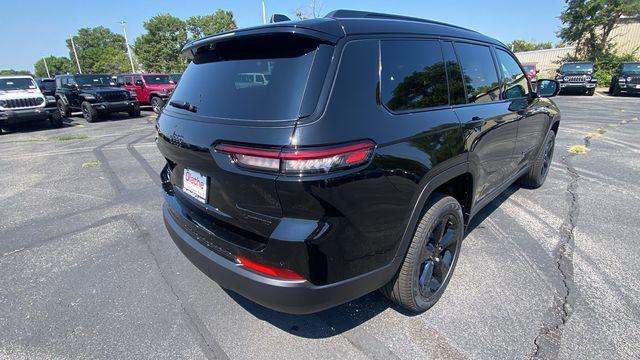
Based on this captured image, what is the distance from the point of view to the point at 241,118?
71.1 inches

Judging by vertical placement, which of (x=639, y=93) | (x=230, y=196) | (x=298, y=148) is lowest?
(x=639, y=93)

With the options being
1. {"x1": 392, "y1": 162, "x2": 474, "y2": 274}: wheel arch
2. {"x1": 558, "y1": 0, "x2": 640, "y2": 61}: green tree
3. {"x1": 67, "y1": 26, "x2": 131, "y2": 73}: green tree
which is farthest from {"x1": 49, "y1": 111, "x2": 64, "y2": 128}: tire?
{"x1": 67, "y1": 26, "x2": 131, "y2": 73}: green tree

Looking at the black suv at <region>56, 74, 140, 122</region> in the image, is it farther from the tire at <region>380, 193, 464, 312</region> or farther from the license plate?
the tire at <region>380, 193, 464, 312</region>

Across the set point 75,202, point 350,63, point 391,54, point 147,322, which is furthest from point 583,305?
point 75,202

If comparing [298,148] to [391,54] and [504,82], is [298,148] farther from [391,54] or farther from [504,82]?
[504,82]

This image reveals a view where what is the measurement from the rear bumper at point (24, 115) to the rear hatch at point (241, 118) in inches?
468

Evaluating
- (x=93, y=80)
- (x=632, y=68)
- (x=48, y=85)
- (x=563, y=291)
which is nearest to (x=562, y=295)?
(x=563, y=291)

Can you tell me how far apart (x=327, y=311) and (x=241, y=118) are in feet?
4.97

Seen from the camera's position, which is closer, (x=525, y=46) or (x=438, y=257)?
(x=438, y=257)

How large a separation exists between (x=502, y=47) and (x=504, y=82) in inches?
19.3

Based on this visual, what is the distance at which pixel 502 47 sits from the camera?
3.56 m

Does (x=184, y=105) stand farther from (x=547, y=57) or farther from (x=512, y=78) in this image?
(x=547, y=57)

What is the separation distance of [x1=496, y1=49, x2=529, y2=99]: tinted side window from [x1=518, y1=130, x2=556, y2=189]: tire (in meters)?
1.13

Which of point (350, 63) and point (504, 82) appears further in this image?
point (504, 82)
